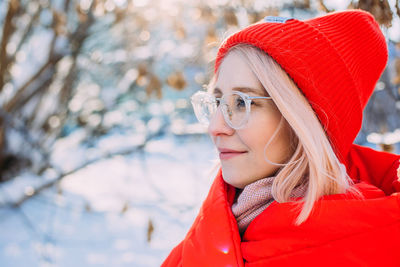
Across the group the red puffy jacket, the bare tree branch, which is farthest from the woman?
the bare tree branch

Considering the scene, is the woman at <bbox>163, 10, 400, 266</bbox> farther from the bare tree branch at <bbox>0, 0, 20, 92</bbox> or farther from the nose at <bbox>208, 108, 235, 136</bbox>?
the bare tree branch at <bbox>0, 0, 20, 92</bbox>

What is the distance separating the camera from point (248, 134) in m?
1.14

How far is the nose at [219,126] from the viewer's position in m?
1.20

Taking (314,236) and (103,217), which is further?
(103,217)

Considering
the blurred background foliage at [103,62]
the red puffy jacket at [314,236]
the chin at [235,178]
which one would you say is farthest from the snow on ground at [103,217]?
the red puffy jacket at [314,236]

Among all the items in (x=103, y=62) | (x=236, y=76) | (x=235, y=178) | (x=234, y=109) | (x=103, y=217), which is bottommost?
(x=103, y=217)

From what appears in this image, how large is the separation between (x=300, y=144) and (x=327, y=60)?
316mm

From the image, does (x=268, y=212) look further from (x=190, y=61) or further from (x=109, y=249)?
(x=190, y=61)

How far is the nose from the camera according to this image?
3.92ft

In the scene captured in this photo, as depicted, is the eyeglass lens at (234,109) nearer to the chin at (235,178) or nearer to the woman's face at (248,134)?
the woman's face at (248,134)

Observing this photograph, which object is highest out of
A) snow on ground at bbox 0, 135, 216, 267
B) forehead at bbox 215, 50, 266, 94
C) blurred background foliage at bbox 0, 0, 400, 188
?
forehead at bbox 215, 50, 266, 94

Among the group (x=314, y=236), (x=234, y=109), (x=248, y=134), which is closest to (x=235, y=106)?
(x=234, y=109)

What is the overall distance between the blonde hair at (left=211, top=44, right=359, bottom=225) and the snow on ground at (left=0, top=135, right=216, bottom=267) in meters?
0.97

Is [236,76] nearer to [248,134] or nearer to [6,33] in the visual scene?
[248,134]
